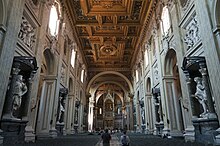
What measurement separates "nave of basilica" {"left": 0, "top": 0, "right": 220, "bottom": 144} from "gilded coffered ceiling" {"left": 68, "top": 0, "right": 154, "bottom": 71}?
3.4 inches

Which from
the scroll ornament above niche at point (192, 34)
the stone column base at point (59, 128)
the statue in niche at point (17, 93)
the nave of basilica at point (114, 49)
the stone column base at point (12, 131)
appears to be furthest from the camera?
the stone column base at point (59, 128)

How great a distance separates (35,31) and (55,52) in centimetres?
253

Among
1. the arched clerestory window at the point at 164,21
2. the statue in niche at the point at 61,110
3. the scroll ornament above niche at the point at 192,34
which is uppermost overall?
the arched clerestory window at the point at 164,21

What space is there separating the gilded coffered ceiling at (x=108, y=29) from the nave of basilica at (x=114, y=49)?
9 cm

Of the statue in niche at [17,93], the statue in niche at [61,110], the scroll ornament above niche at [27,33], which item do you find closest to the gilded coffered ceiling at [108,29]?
the scroll ornament above niche at [27,33]

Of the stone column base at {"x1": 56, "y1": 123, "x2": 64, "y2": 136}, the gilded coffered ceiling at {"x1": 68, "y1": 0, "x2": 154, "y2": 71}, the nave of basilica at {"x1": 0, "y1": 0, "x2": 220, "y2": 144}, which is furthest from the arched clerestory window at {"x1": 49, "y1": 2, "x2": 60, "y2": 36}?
the stone column base at {"x1": 56, "y1": 123, "x2": 64, "y2": 136}

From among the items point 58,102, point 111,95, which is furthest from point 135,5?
point 111,95

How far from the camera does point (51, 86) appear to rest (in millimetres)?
9930

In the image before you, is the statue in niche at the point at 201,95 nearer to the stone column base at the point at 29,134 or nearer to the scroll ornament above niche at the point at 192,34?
the scroll ornament above niche at the point at 192,34

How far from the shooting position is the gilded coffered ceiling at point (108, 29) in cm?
1304

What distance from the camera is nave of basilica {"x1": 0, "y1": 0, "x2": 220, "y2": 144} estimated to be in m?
5.32

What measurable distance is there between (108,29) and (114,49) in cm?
428

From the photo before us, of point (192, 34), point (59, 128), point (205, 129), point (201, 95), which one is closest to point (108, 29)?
point (59, 128)

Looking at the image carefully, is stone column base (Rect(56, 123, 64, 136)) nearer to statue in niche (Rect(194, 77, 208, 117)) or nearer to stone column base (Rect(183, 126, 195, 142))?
stone column base (Rect(183, 126, 195, 142))
